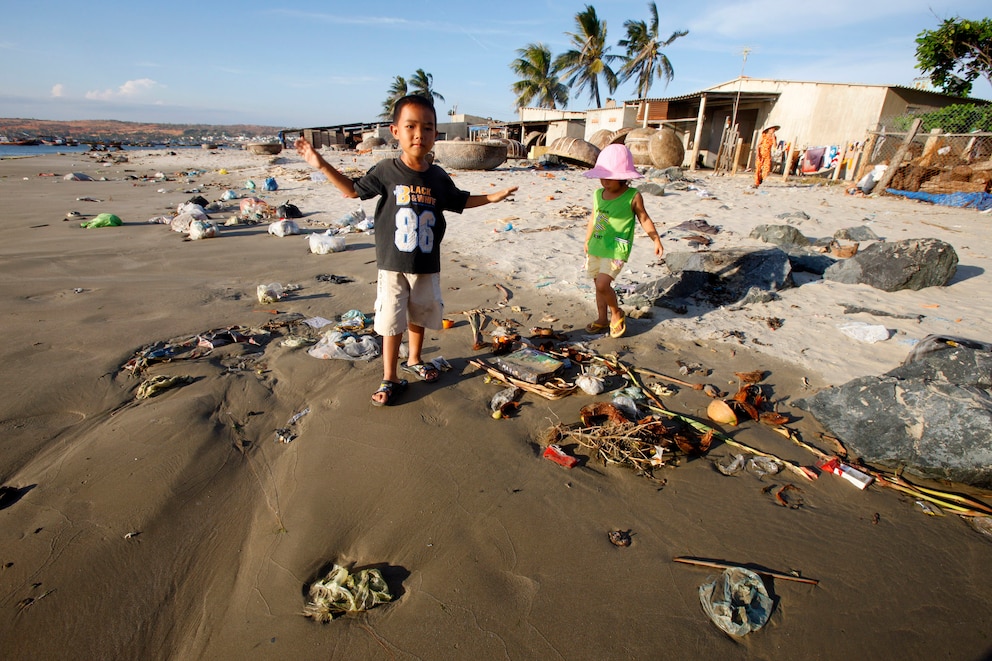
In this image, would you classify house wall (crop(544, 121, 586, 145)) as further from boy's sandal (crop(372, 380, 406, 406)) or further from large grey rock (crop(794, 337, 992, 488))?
boy's sandal (crop(372, 380, 406, 406))

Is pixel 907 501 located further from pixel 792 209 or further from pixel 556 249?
pixel 792 209

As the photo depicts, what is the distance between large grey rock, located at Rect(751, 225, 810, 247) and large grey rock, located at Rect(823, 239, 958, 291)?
133 centimetres

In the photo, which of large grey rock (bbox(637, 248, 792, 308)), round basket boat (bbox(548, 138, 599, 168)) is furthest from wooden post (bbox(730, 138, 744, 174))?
large grey rock (bbox(637, 248, 792, 308))

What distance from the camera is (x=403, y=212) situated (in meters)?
2.45

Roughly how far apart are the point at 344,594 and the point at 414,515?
0.41 metres

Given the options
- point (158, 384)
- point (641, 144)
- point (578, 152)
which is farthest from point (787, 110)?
point (158, 384)

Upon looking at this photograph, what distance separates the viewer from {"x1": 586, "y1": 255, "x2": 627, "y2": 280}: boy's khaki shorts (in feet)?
11.4

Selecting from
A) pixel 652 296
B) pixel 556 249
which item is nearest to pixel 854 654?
pixel 652 296

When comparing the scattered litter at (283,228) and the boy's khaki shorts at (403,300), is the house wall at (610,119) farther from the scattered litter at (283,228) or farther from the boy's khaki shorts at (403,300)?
the boy's khaki shorts at (403,300)

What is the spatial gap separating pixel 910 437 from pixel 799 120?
65.1ft

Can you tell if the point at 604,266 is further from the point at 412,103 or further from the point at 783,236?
the point at 783,236

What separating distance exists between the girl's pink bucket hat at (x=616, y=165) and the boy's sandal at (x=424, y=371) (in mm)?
1686

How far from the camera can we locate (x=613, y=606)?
151cm

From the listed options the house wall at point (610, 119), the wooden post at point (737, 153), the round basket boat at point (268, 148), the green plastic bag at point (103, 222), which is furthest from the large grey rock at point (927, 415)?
the round basket boat at point (268, 148)
